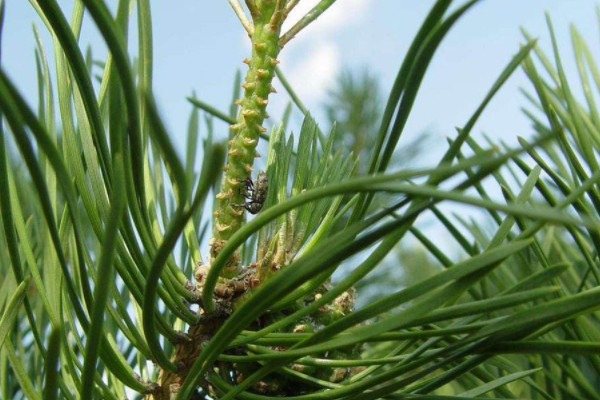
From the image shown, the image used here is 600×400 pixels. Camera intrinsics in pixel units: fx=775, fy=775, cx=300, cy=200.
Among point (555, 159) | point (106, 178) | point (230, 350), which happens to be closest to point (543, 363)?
point (555, 159)

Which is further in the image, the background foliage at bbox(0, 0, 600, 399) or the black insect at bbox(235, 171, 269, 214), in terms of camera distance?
the black insect at bbox(235, 171, 269, 214)

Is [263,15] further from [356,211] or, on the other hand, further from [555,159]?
[555,159]

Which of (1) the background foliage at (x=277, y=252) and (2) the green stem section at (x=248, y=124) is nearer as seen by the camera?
(1) the background foliage at (x=277, y=252)

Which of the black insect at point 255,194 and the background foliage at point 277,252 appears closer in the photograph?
the background foliage at point 277,252

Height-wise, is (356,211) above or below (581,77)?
below

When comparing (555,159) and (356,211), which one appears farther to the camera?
(555,159)
